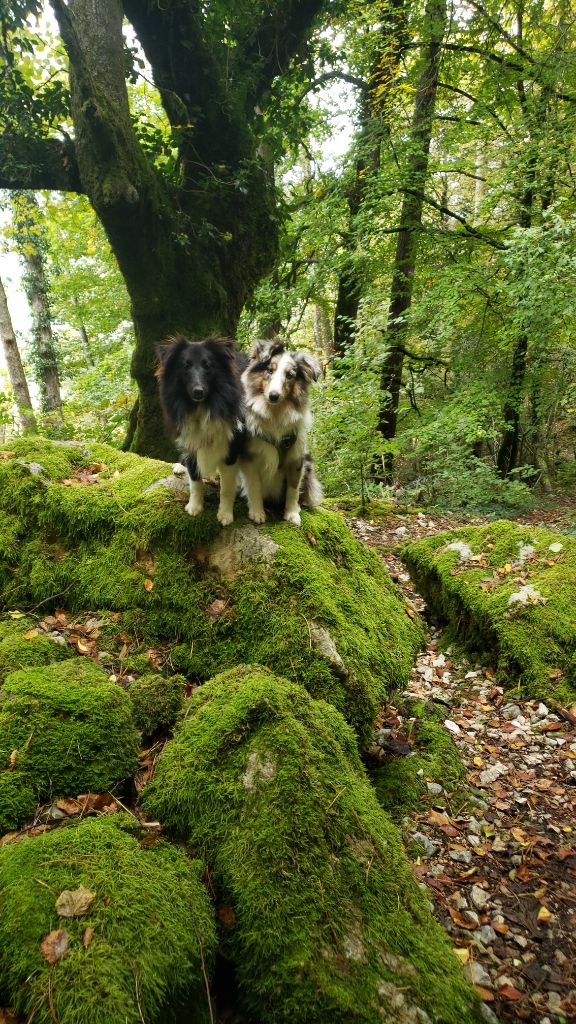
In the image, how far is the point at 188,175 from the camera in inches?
277

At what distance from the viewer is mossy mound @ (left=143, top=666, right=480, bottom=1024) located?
1785mm

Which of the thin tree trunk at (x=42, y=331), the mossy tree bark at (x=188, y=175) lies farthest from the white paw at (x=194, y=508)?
the thin tree trunk at (x=42, y=331)

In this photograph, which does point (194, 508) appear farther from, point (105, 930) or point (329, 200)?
point (329, 200)

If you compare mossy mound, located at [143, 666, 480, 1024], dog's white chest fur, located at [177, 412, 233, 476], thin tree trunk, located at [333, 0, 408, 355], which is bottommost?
mossy mound, located at [143, 666, 480, 1024]

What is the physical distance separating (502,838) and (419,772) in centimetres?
58

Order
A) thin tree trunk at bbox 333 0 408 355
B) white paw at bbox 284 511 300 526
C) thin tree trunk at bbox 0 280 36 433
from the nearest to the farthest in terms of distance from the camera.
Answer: white paw at bbox 284 511 300 526 < thin tree trunk at bbox 333 0 408 355 < thin tree trunk at bbox 0 280 36 433

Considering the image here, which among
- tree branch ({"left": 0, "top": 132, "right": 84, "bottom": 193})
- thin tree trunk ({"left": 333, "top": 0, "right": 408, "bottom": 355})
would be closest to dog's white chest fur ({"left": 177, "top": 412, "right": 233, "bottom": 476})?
tree branch ({"left": 0, "top": 132, "right": 84, "bottom": 193})

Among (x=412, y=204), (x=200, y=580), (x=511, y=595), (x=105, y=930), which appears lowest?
(x=511, y=595)

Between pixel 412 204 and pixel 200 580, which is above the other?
pixel 412 204

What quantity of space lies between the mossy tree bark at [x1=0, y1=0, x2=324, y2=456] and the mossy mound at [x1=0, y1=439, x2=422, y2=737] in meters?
2.94

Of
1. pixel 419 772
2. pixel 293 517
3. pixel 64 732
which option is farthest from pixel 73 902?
pixel 293 517

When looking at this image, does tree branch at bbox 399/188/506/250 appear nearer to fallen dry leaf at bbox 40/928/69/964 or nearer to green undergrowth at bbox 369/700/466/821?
green undergrowth at bbox 369/700/466/821

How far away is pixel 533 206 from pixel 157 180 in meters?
7.40

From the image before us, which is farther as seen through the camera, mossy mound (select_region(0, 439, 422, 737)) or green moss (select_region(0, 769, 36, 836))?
mossy mound (select_region(0, 439, 422, 737))
